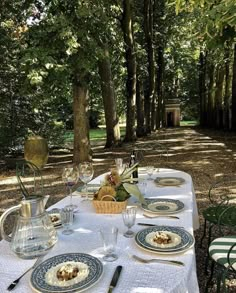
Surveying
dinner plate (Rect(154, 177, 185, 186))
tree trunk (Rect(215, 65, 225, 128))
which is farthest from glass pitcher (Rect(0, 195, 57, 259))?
tree trunk (Rect(215, 65, 225, 128))

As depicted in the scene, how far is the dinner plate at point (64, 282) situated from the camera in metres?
1.42

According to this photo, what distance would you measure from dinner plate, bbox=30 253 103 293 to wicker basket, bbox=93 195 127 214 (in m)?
0.65

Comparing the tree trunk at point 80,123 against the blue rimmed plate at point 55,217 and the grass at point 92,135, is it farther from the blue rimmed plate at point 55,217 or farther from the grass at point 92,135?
the blue rimmed plate at point 55,217

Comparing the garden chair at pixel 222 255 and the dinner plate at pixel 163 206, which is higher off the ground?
the dinner plate at pixel 163 206

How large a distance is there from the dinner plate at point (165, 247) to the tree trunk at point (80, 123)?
6.30m

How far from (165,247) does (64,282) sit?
58 centimetres

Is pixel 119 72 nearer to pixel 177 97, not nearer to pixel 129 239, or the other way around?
pixel 129 239

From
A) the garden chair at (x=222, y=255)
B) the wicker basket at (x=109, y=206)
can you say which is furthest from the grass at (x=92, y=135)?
the garden chair at (x=222, y=255)

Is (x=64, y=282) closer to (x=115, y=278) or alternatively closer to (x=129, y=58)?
(x=115, y=278)

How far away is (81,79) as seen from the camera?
7691mm

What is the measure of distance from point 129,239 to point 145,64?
17330 mm

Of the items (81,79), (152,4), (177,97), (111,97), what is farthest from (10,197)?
(177,97)

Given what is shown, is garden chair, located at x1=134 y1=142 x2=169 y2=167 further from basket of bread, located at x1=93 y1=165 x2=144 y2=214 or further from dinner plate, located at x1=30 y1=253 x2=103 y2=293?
dinner plate, located at x1=30 y1=253 x2=103 y2=293

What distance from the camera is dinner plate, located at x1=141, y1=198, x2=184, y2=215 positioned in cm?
236
